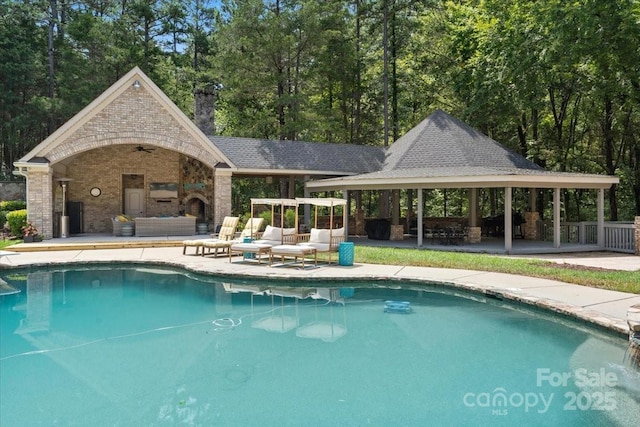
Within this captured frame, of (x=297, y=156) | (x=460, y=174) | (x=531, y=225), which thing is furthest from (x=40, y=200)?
(x=531, y=225)

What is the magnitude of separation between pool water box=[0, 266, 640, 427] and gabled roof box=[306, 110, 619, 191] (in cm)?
687

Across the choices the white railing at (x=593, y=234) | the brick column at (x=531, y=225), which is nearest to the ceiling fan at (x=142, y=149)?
the brick column at (x=531, y=225)

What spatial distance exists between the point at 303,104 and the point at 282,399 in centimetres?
2447

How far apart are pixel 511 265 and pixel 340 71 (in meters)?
21.5

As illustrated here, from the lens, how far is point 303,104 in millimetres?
27781

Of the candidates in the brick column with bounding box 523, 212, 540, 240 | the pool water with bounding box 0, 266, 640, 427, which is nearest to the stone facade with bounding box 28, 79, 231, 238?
the pool water with bounding box 0, 266, 640, 427

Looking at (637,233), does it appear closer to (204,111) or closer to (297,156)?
(297,156)

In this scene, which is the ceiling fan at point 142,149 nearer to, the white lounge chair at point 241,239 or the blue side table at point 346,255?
the white lounge chair at point 241,239

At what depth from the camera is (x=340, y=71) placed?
30078 mm

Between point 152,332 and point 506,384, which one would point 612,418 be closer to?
point 506,384

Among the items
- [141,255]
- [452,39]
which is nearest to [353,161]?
[452,39]

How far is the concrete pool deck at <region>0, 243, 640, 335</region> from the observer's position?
24.6 feet

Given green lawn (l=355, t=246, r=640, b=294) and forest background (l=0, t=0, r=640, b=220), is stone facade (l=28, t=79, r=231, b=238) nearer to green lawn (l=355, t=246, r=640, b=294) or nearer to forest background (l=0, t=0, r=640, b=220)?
forest background (l=0, t=0, r=640, b=220)

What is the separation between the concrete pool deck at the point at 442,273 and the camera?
24.6 ft
